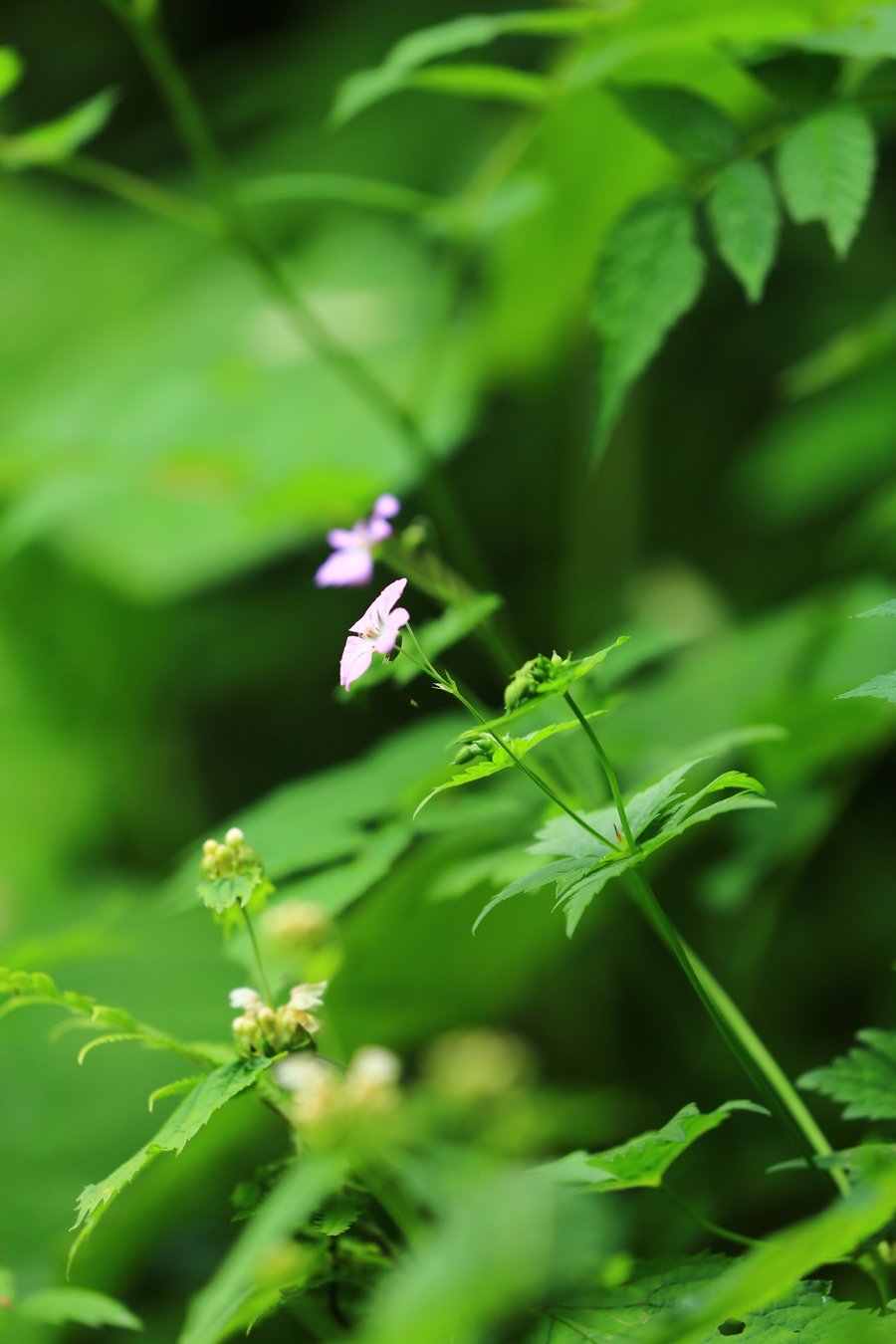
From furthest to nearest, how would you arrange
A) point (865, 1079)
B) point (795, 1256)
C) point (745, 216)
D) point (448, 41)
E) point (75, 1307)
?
point (448, 41) → point (745, 216) → point (75, 1307) → point (865, 1079) → point (795, 1256)

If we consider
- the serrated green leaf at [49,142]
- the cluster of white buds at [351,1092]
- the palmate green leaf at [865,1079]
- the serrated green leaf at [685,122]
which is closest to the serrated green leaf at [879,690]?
the palmate green leaf at [865,1079]

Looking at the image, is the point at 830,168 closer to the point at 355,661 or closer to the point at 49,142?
the point at 355,661

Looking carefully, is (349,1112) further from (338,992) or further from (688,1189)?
(688,1189)

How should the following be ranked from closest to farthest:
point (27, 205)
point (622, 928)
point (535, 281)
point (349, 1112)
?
point (349, 1112), point (622, 928), point (535, 281), point (27, 205)

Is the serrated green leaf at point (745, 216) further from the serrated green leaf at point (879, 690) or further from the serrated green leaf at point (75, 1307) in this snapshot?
the serrated green leaf at point (75, 1307)

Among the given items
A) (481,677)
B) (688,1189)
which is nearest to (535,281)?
(481,677)

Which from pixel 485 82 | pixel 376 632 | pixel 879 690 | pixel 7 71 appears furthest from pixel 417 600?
pixel 879 690
